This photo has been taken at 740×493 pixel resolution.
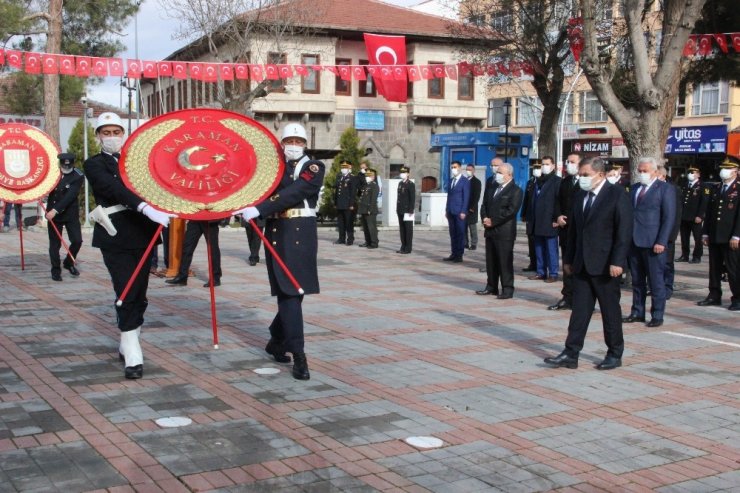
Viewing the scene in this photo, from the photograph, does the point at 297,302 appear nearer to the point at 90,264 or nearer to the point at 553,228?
the point at 553,228

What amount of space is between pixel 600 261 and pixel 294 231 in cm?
261

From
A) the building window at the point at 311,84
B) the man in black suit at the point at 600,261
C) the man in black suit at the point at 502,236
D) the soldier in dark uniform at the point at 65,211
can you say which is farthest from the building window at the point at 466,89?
the man in black suit at the point at 600,261

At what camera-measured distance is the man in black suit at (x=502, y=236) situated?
12.3 m

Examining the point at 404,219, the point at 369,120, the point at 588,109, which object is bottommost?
the point at 404,219

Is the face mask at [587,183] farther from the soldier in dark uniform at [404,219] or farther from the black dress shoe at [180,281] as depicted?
the soldier in dark uniform at [404,219]

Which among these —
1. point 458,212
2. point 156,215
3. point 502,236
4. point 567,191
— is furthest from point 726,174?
point 156,215

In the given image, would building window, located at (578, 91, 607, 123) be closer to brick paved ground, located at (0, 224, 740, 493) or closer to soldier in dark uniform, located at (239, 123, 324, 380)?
brick paved ground, located at (0, 224, 740, 493)

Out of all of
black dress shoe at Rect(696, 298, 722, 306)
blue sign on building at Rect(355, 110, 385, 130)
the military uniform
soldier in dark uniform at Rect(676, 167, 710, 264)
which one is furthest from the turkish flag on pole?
the military uniform

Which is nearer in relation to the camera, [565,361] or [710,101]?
[565,361]

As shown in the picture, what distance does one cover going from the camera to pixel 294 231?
718 cm

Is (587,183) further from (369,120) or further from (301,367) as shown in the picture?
(369,120)

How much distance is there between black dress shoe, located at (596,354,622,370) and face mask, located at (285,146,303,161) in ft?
10.2

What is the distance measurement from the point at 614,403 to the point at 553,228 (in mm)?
7236

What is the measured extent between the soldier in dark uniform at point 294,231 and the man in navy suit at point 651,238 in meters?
4.65
